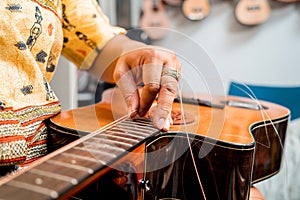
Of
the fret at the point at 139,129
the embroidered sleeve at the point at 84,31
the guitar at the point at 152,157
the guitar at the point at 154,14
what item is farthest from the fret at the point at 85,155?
the guitar at the point at 154,14

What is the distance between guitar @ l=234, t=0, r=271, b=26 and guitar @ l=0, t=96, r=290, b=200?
4.26ft

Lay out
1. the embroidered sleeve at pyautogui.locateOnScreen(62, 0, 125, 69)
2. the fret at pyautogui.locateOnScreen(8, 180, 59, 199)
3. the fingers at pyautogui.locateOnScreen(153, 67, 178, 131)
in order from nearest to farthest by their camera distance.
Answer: the fret at pyautogui.locateOnScreen(8, 180, 59, 199)
the fingers at pyautogui.locateOnScreen(153, 67, 178, 131)
the embroidered sleeve at pyautogui.locateOnScreen(62, 0, 125, 69)

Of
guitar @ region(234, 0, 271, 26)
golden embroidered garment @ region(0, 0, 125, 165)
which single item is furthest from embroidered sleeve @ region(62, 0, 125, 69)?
guitar @ region(234, 0, 271, 26)

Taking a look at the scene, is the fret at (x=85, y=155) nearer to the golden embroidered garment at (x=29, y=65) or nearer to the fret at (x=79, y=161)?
the fret at (x=79, y=161)

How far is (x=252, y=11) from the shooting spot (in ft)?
6.16

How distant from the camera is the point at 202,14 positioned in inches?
81.0

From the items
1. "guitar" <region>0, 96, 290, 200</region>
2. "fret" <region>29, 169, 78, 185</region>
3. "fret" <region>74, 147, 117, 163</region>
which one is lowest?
"guitar" <region>0, 96, 290, 200</region>

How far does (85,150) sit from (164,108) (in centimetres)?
18

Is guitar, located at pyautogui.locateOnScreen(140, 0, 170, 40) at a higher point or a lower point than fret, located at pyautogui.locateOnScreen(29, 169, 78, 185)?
higher

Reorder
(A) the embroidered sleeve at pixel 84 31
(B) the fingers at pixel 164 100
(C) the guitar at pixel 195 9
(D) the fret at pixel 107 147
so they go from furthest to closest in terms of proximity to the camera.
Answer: (C) the guitar at pixel 195 9
(A) the embroidered sleeve at pixel 84 31
(B) the fingers at pixel 164 100
(D) the fret at pixel 107 147

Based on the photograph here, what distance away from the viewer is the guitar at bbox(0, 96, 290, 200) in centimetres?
28

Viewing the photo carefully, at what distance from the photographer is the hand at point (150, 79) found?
1.58ft

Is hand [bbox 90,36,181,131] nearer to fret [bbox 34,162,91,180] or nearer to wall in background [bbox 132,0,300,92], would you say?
fret [bbox 34,162,91,180]

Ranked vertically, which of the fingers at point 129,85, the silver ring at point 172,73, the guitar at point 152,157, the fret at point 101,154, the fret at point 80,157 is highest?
the silver ring at point 172,73
